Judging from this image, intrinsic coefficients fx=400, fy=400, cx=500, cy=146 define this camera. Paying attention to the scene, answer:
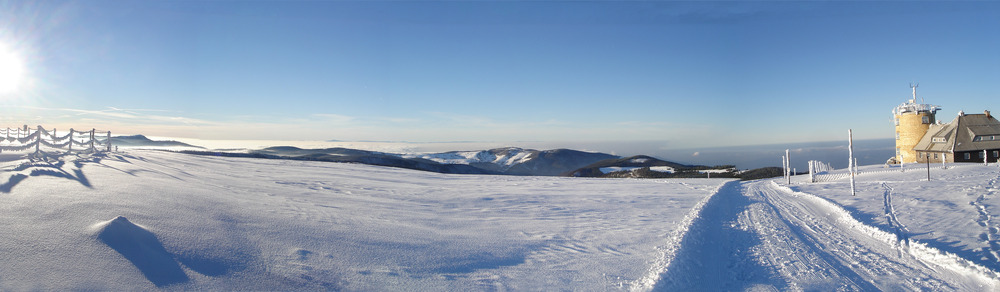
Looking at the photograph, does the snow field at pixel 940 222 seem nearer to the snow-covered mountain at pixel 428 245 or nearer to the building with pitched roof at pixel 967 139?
the snow-covered mountain at pixel 428 245

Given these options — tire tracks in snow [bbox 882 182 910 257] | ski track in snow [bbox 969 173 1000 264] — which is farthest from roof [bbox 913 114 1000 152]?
tire tracks in snow [bbox 882 182 910 257]

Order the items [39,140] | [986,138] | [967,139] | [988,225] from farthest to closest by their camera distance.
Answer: [967,139] < [986,138] < [39,140] < [988,225]

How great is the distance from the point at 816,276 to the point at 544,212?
464 cm

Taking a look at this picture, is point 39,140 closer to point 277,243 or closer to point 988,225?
point 277,243

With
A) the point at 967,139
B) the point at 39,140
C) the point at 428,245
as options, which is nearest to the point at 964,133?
the point at 967,139

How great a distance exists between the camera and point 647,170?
1481 inches

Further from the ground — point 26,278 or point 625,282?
point 26,278

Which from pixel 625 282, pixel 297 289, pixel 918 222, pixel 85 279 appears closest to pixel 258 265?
pixel 297 289

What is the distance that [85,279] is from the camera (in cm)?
283

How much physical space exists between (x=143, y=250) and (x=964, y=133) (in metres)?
44.4

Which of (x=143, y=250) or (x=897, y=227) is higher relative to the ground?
(x=143, y=250)

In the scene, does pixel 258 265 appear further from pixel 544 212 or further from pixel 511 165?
pixel 511 165

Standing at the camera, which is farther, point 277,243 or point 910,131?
point 910,131

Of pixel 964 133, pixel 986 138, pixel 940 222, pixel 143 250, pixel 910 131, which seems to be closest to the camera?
pixel 143 250
